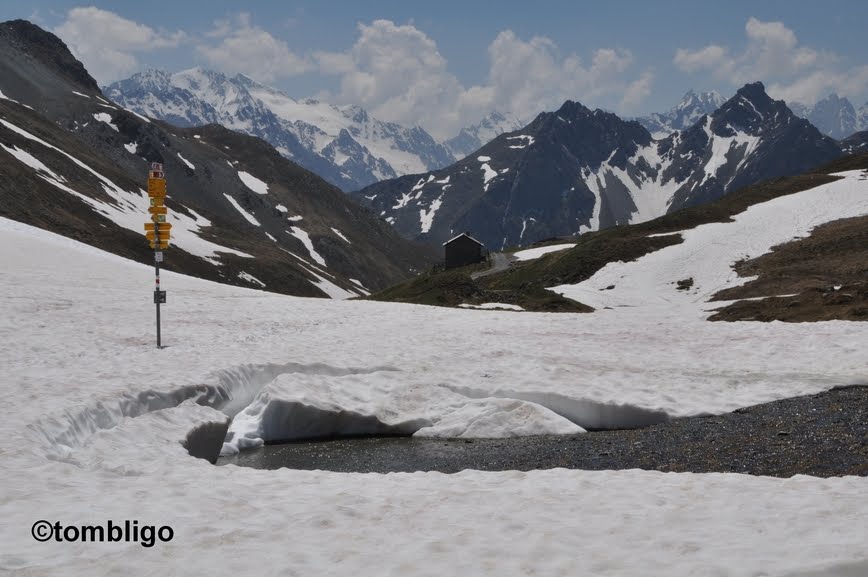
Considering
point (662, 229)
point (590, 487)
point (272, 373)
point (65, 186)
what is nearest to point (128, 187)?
point (65, 186)

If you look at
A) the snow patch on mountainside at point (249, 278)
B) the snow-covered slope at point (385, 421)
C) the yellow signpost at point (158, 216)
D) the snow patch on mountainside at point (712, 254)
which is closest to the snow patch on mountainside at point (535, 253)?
the snow patch on mountainside at point (712, 254)

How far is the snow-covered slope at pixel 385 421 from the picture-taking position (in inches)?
327

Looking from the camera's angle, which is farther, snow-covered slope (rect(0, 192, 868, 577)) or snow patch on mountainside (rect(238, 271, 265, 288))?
snow patch on mountainside (rect(238, 271, 265, 288))

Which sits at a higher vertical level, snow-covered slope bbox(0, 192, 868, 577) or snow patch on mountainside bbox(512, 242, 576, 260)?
snow patch on mountainside bbox(512, 242, 576, 260)

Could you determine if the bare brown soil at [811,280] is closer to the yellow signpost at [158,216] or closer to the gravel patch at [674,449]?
the gravel patch at [674,449]

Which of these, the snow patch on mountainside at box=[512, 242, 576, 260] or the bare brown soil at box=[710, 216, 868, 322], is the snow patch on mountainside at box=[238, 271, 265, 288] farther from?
the bare brown soil at box=[710, 216, 868, 322]

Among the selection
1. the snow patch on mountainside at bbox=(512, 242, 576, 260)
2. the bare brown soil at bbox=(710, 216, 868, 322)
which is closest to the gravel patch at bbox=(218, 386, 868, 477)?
the bare brown soil at bbox=(710, 216, 868, 322)

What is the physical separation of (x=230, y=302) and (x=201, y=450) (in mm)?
23985

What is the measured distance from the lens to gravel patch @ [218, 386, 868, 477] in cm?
1403

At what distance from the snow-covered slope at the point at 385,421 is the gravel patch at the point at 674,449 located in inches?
47.3

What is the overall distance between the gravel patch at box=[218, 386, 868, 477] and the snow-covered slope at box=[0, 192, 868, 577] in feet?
3.94

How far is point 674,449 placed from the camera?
621 inches

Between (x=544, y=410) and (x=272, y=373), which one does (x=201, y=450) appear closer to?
(x=272, y=373)

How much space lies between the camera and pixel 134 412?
55.3 feet
